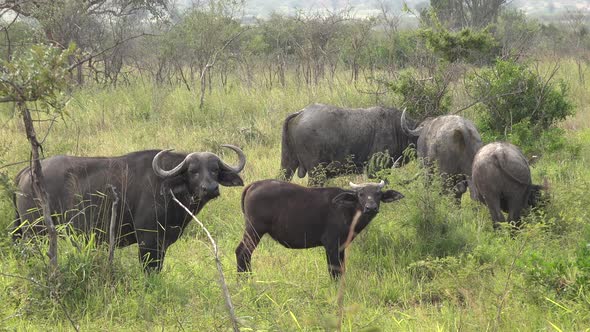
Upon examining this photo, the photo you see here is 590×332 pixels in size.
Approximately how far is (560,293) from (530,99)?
19.0ft

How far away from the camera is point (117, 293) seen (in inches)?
199

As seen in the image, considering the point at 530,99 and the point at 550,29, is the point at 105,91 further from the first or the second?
the point at 550,29

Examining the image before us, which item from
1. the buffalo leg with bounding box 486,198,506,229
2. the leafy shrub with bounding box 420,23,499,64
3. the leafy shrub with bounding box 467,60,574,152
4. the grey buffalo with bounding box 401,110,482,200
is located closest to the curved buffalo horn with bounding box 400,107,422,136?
the grey buffalo with bounding box 401,110,482,200

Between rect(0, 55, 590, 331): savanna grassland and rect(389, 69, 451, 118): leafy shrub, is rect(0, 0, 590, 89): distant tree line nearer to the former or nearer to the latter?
rect(389, 69, 451, 118): leafy shrub

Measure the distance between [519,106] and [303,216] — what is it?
5.42 m

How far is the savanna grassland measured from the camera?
4.57m

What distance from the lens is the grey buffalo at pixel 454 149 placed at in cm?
791

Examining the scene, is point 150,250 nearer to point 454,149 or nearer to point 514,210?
point 514,210

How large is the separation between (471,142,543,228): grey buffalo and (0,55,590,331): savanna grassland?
190mm

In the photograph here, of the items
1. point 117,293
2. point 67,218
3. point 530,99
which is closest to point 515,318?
point 117,293

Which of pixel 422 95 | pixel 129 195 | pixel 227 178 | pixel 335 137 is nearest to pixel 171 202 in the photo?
pixel 129 195

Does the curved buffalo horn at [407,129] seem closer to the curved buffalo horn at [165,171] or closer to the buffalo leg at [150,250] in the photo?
the curved buffalo horn at [165,171]

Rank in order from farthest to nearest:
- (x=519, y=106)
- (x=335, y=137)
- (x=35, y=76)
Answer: (x=519, y=106)
(x=335, y=137)
(x=35, y=76)

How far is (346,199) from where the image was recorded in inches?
231
